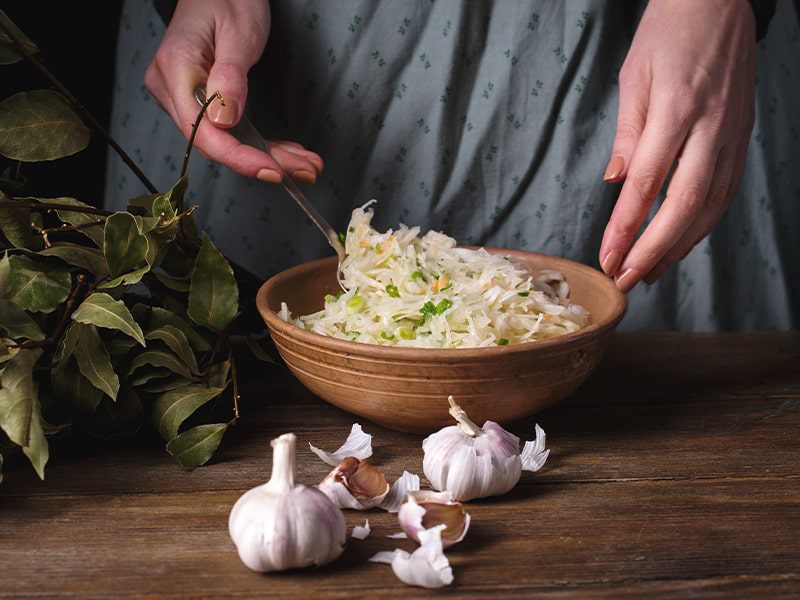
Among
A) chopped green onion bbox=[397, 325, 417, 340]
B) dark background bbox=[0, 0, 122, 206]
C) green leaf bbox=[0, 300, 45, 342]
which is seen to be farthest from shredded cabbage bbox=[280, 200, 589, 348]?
dark background bbox=[0, 0, 122, 206]

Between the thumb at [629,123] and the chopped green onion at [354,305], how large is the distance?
416 mm

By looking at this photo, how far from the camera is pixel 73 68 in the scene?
1720 mm

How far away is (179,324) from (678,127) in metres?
0.77

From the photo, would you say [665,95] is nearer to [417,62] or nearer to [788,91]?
[417,62]

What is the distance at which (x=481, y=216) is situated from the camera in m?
1.72

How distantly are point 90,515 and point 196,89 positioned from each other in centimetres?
74

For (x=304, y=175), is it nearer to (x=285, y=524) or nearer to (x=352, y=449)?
(x=352, y=449)

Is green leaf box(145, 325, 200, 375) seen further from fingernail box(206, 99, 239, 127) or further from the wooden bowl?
fingernail box(206, 99, 239, 127)

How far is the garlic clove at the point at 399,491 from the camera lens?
97 centimetres

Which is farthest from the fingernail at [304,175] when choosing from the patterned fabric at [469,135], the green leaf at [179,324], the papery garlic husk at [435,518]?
the papery garlic husk at [435,518]

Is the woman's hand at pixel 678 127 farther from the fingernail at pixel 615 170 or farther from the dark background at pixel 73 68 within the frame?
the dark background at pixel 73 68

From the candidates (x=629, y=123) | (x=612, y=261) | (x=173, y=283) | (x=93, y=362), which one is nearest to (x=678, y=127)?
(x=629, y=123)

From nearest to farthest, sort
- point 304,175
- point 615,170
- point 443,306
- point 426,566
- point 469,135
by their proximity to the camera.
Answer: point 426,566
point 443,306
point 615,170
point 304,175
point 469,135

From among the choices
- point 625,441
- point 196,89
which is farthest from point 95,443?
point 625,441
